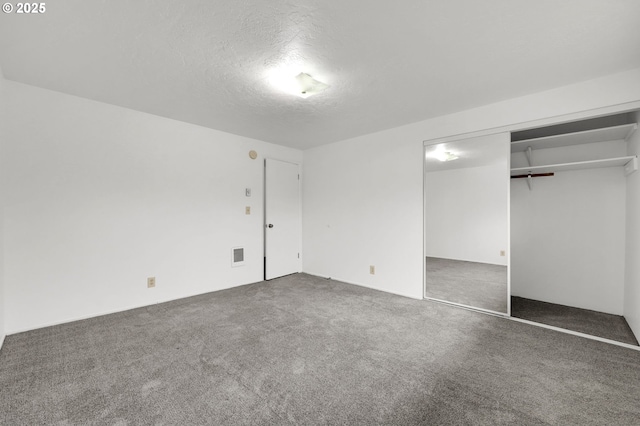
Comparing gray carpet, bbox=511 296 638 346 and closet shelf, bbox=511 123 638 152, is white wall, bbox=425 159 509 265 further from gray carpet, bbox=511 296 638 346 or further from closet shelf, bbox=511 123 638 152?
gray carpet, bbox=511 296 638 346

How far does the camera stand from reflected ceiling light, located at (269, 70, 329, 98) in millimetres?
2441

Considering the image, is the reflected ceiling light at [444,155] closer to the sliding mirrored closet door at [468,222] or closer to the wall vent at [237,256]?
the sliding mirrored closet door at [468,222]

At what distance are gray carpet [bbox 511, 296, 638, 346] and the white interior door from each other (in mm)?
3532

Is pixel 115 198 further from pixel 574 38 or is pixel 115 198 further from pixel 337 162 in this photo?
pixel 574 38

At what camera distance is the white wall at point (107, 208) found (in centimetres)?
264

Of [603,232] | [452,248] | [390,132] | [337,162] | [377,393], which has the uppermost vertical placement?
[390,132]

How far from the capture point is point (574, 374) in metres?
1.97

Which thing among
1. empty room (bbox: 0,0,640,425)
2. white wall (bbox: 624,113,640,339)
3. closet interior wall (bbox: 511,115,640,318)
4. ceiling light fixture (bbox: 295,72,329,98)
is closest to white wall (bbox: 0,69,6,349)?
empty room (bbox: 0,0,640,425)

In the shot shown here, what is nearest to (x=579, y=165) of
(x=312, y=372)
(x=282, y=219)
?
(x=312, y=372)

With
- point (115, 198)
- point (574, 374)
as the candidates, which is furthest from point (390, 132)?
point (115, 198)

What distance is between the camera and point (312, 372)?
1994mm

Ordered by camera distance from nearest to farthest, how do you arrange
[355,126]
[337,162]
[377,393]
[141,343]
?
[377,393] → [141,343] → [355,126] → [337,162]

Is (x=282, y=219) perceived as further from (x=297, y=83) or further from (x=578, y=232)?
(x=578, y=232)

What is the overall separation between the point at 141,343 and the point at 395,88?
11.6ft
